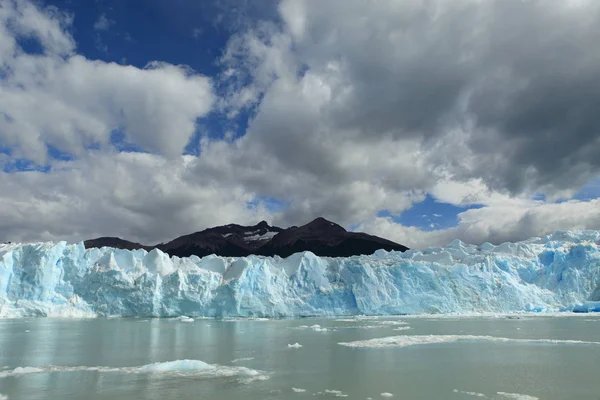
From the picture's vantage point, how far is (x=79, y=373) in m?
10.9

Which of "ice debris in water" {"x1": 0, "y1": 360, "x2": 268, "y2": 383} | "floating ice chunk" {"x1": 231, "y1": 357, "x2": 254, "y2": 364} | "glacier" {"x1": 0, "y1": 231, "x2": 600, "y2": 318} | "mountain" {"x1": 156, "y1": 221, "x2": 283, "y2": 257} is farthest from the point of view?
"mountain" {"x1": 156, "y1": 221, "x2": 283, "y2": 257}

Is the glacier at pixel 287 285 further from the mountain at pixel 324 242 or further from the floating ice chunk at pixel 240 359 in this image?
the mountain at pixel 324 242

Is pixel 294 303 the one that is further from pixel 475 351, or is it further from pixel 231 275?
pixel 475 351

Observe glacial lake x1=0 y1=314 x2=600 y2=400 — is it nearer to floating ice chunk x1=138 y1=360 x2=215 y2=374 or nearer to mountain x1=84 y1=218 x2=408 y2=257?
floating ice chunk x1=138 y1=360 x2=215 y2=374

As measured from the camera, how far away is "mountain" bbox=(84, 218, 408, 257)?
3871 inches

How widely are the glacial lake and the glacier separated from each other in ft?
52.3

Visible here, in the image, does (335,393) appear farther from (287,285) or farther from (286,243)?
(286,243)

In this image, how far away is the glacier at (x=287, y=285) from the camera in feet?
109

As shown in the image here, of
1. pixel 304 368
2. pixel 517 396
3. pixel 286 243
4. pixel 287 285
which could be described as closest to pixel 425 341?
pixel 304 368

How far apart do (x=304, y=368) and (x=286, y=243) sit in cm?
9084

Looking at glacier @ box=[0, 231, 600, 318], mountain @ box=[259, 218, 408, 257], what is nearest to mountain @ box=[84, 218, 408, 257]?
mountain @ box=[259, 218, 408, 257]

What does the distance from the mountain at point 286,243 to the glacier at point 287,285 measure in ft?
198

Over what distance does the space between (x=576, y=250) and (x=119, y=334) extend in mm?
33883

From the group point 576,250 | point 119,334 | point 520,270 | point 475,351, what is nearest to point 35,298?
point 119,334
